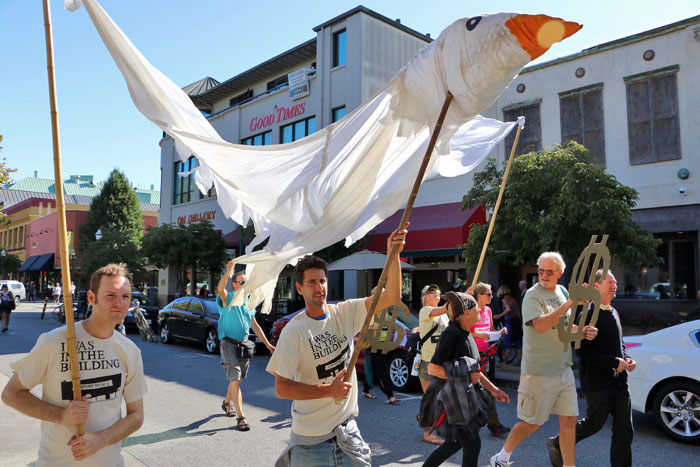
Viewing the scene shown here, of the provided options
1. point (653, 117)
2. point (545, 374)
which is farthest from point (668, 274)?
point (545, 374)

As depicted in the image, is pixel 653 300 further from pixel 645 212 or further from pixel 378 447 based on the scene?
pixel 378 447

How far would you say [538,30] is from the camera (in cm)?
241

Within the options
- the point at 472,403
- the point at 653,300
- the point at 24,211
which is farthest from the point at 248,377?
the point at 24,211

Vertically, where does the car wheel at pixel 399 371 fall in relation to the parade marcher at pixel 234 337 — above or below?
below

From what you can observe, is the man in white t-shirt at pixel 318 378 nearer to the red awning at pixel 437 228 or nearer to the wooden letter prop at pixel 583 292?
the wooden letter prop at pixel 583 292

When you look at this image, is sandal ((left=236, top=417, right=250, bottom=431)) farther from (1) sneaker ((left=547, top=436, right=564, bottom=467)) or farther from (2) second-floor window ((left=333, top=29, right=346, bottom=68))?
(2) second-floor window ((left=333, top=29, right=346, bottom=68))

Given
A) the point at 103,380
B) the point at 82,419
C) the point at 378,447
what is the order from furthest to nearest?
the point at 378,447 < the point at 103,380 < the point at 82,419

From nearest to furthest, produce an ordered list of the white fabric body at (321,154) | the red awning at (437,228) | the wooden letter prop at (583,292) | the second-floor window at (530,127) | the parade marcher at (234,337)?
the white fabric body at (321,154), the wooden letter prop at (583,292), the parade marcher at (234,337), the red awning at (437,228), the second-floor window at (530,127)

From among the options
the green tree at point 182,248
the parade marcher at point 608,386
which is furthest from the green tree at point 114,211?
the parade marcher at point 608,386

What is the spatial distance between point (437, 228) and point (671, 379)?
10.5 metres

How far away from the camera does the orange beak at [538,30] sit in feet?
7.70

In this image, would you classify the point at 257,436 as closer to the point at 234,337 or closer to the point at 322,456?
the point at 234,337

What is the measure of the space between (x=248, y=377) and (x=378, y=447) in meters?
4.97

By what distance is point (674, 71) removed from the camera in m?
14.4
